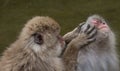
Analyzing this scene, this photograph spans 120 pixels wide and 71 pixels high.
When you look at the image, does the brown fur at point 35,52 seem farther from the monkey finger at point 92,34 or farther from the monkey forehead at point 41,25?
the monkey finger at point 92,34

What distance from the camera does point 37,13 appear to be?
13.5 meters

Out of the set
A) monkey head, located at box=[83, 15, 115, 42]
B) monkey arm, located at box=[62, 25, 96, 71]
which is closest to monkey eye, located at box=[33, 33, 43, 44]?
monkey arm, located at box=[62, 25, 96, 71]

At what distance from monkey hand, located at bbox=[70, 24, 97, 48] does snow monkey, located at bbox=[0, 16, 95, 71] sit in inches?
5.8

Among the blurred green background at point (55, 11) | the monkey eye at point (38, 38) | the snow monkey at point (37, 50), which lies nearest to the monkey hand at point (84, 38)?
the snow monkey at point (37, 50)

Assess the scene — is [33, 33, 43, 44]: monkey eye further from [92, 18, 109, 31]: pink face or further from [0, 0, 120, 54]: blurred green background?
[0, 0, 120, 54]: blurred green background

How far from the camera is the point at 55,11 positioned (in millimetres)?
13453

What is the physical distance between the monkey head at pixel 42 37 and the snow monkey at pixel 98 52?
31cm

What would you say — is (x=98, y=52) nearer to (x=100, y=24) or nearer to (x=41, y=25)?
(x=100, y=24)

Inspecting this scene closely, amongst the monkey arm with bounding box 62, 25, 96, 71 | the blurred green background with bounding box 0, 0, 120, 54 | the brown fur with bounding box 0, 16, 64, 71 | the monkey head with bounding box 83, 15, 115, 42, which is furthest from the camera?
the blurred green background with bounding box 0, 0, 120, 54

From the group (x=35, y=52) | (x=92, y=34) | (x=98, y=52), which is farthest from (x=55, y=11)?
(x=35, y=52)

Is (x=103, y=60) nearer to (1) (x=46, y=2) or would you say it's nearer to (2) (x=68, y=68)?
(2) (x=68, y=68)

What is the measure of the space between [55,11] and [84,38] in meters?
8.20

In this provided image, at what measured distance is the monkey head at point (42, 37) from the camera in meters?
5.02

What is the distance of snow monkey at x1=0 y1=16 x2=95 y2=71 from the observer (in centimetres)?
499
